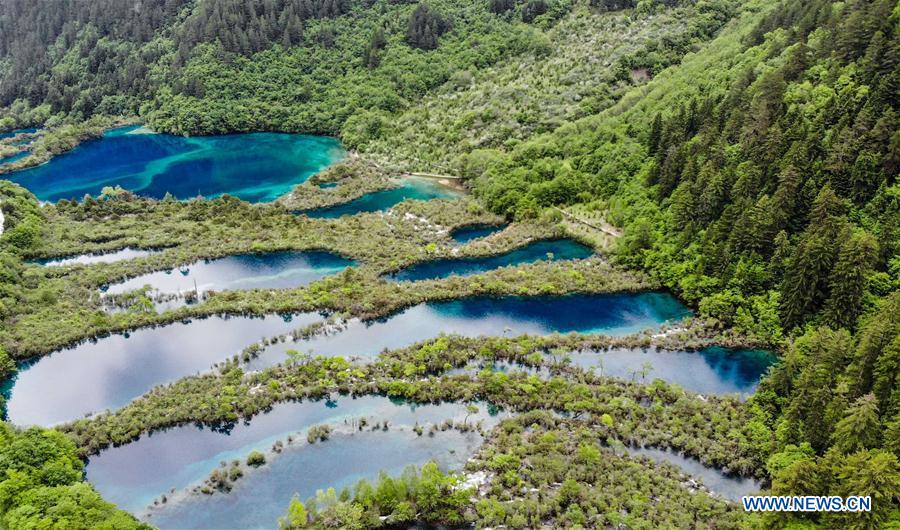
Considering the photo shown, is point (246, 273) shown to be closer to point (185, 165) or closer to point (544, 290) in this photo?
point (544, 290)

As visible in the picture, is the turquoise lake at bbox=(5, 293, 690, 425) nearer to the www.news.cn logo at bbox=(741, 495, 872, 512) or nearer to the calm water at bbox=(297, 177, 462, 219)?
the www.news.cn logo at bbox=(741, 495, 872, 512)

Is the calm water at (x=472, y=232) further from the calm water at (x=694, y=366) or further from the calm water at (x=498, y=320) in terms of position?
the calm water at (x=694, y=366)

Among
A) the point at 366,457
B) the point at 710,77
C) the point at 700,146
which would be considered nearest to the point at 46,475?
the point at 366,457

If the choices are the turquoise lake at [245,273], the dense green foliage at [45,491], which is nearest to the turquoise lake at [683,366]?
the turquoise lake at [245,273]

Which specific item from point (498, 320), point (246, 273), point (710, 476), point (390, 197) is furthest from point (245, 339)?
point (390, 197)

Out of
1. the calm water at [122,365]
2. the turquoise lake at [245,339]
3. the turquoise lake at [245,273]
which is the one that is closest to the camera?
the calm water at [122,365]

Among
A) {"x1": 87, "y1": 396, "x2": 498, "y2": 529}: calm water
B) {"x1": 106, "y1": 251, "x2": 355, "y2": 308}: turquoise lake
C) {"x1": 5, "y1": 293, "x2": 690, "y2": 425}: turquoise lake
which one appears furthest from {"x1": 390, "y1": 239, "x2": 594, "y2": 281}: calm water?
{"x1": 87, "y1": 396, "x2": 498, "y2": 529}: calm water
